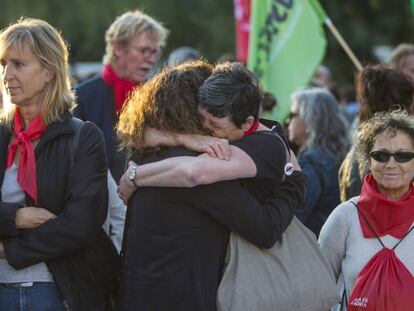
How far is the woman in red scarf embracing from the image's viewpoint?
12.9 ft

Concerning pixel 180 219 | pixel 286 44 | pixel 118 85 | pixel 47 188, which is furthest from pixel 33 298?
pixel 286 44

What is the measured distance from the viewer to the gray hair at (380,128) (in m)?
4.42

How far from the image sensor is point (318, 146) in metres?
6.23

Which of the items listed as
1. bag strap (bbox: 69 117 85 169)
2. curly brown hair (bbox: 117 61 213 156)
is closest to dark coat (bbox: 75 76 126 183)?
bag strap (bbox: 69 117 85 169)

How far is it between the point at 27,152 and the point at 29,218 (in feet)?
0.98

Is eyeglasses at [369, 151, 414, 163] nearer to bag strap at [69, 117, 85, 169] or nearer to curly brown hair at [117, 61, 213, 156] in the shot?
curly brown hair at [117, 61, 213, 156]

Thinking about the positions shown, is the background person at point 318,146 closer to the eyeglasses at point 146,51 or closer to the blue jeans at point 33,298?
the eyeglasses at point 146,51

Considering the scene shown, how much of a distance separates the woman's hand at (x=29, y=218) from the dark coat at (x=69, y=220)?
0.08 feet

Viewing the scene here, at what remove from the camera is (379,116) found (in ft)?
14.9

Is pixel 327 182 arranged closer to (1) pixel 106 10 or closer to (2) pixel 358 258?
(2) pixel 358 258

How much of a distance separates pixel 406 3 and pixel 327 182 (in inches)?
656

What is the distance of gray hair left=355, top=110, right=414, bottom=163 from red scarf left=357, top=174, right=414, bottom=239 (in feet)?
0.89

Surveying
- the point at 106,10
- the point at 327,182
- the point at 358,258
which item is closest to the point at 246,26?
the point at 327,182

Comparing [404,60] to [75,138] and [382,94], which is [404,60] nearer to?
[382,94]
